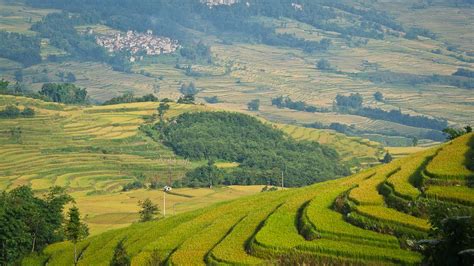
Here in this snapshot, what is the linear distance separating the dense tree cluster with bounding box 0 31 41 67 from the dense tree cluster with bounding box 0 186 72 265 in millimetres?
131969

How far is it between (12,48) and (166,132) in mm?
99059

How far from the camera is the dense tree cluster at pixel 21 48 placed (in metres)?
184

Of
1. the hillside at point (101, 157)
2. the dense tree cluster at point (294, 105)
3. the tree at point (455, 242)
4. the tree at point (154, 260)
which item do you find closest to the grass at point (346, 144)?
the hillside at point (101, 157)

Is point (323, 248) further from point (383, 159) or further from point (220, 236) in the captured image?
point (383, 159)

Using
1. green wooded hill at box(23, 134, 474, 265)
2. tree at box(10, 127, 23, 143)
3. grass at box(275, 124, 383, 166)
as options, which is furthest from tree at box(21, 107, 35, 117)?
green wooded hill at box(23, 134, 474, 265)

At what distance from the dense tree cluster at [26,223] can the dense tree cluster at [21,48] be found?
13197 cm

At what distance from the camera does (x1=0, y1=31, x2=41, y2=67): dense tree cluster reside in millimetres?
184500

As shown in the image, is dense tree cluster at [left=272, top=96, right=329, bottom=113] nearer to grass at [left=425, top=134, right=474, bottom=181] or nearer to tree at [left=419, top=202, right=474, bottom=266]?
grass at [left=425, top=134, right=474, bottom=181]

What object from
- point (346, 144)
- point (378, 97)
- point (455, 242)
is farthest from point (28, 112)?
point (378, 97)

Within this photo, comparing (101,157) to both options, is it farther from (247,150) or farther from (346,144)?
(346,144)

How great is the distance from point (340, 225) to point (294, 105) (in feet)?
429

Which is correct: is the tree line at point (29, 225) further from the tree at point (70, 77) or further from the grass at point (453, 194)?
the tree at point (70, 77)

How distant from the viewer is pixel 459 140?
35.6 metres

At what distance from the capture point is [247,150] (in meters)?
98.7
